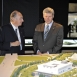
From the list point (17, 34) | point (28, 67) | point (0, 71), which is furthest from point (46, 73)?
point (17, 34)

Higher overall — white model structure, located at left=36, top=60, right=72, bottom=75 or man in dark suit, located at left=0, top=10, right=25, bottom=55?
man in dark suit, located at left=0, top=10, right=25, bottom=55

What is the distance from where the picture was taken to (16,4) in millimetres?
5898

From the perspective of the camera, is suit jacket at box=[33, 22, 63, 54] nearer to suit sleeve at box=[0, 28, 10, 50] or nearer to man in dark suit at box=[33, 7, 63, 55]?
man in dark suit at box=[33, 7, 63, 55]

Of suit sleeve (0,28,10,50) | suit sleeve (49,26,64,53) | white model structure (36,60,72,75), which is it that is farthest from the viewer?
suit sleeve (49,26,64,53)

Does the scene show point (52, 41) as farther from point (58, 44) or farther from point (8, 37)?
point (8, 37)

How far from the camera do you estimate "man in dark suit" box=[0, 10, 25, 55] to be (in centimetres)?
341

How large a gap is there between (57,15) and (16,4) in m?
1.22

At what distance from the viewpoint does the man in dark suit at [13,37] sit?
3.41 meters

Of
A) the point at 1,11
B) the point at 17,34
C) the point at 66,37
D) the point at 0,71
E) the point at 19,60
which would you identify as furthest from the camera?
the point at 66,37

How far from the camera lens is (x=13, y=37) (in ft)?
11.4

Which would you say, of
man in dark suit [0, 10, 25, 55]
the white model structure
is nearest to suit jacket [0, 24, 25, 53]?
man in dark suit [0, 10, 25, 55]

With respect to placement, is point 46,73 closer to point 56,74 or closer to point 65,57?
point 56,74

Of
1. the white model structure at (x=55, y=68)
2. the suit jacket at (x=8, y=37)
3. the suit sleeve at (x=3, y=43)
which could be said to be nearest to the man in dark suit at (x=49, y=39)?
the suit jacket at (x=8, y=37)

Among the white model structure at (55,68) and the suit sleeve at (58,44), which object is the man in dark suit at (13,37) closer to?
the suit sleeve at (58,44)
